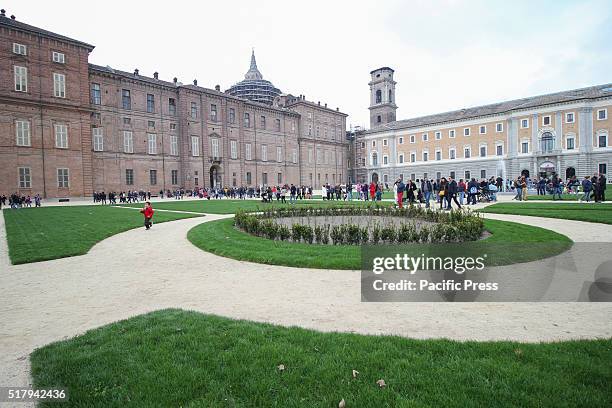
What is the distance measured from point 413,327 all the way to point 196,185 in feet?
163

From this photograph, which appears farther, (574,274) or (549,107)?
(549,107)

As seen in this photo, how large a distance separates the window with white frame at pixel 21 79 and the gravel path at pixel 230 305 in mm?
36056

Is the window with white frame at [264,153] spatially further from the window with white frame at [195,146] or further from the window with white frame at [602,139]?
the window with white frame at [602,139]

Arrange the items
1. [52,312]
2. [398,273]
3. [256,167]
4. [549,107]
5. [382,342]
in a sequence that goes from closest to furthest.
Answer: [382,342]
[52,312]
[398,273]
[549,107]
[256,167]

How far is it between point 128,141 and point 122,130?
150 cm

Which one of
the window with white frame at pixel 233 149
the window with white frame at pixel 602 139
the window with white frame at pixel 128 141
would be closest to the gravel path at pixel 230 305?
the window with white frame at pixel 128 141

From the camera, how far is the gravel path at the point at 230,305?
419cm

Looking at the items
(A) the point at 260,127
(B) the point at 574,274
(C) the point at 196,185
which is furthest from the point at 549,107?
(B) the point at 574,274

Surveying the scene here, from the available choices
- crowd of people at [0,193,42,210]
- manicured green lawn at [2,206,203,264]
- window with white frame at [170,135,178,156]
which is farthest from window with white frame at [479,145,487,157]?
crowd of people at [0,193,42,210]

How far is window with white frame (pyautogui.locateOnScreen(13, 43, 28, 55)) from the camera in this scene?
111 ft

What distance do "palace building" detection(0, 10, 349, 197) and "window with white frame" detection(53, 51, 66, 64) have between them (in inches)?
3.6

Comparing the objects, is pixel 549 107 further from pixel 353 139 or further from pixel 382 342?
pixel 382 342

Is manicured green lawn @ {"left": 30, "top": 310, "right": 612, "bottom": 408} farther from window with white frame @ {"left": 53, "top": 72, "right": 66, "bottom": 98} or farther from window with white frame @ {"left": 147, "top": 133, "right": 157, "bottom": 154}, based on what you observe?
window with white frame @ {"left": 147, "top": 133, "right": 157, "bottom": 154}

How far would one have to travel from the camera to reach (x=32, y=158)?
115 ft
